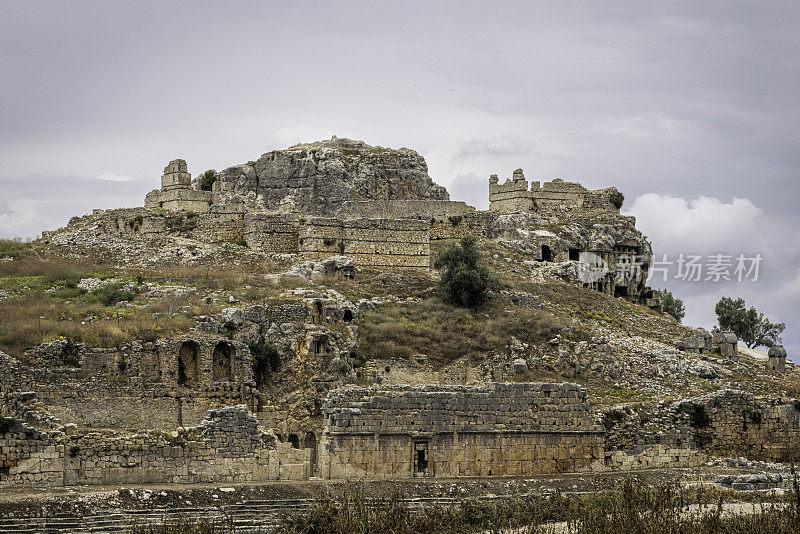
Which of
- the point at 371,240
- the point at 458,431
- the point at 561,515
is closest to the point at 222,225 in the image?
the point at 371,240

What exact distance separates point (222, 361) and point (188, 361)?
3.60ft

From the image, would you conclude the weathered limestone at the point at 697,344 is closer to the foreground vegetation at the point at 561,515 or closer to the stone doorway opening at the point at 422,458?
the foreground vegetation at the point at 561,515

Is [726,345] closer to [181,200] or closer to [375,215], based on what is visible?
[375,215]

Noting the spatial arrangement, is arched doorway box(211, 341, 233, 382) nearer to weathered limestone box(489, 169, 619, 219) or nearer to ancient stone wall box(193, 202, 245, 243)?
ancient stone wall box(193, 202, 245, 243)

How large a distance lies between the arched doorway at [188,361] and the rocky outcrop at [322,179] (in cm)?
2224

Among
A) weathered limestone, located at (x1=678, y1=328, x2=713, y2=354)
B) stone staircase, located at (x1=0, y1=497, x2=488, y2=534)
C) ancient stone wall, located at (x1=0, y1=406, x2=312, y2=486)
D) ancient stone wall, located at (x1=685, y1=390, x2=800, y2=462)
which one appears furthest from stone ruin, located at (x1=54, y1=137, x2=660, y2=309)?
stone staircase, located at (x1=0, y1=497, x2=488, y2=534)

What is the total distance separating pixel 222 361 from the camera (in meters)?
34.7

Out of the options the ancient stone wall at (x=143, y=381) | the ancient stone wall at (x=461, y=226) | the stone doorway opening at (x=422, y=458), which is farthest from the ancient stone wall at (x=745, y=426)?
the ancient stone wall at (x=461, y=226)

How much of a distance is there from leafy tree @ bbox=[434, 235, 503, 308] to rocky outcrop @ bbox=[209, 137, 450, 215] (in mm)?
11685

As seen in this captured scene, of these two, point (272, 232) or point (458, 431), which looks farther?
point (272, 232)

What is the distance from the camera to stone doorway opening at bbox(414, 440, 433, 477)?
30.8 m

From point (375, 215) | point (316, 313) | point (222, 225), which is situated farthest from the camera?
point (375, 215)

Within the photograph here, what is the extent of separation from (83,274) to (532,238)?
69.4 ft

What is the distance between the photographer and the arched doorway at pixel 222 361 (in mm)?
34344
